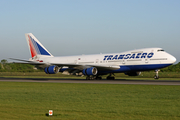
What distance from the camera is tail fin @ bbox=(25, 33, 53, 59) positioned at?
5478 cm

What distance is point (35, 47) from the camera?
54.8 metres

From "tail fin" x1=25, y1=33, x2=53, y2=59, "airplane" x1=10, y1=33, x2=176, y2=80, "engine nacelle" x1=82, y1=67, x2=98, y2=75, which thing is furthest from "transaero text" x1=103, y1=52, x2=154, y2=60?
"tail fin" x1=25, y1=33, x2=53, y2=59

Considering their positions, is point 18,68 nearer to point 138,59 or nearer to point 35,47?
point 35,47

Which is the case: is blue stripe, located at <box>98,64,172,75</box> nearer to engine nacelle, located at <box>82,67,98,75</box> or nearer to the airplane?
the airplane

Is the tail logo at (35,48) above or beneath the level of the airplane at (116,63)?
above

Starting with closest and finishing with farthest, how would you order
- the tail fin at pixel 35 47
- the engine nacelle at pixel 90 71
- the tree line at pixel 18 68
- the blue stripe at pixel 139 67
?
the blue stripe at pixel 139 67 < the engine nacelle at pixel 90 71 < the tail fin at pixel 35 47 < the tree line at pixel 18 68

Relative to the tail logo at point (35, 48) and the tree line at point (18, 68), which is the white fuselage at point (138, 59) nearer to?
the tail logo at point (35, 48)

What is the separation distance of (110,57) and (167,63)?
9973mm

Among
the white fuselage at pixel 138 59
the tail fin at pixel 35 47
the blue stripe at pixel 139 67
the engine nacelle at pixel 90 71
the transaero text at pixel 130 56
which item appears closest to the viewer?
the white fuselage at pixel 138 59

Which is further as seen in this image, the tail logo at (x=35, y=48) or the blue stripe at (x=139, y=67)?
the tail logo at (x=35, y=48)

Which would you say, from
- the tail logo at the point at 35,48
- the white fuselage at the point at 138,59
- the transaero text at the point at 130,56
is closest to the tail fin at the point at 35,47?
the tail logo at the point at 35,48

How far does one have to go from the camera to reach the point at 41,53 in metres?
55.1

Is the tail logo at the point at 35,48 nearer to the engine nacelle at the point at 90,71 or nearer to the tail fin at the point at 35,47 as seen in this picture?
the tail fin at the point at 35,47

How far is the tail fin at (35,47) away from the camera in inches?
2157
